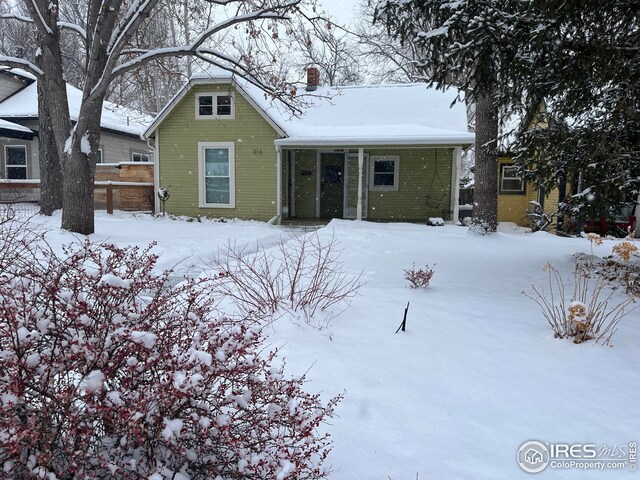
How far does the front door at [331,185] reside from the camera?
14984mm

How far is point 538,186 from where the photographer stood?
22.9 feet

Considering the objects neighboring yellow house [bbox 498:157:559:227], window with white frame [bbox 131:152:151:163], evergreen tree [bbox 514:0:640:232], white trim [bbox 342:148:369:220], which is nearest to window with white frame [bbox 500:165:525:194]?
neighboring yellow house [bbox 498:157:559:227]

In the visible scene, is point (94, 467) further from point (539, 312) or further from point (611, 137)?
point (611, 137)

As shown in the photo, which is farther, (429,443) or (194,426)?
(429,443)

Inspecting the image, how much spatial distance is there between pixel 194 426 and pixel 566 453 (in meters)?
1.88

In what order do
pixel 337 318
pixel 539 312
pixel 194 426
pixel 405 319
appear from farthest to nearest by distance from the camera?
pixel 539 312 → pixel 337 318 → pixel 405 319 → pixel 194 426

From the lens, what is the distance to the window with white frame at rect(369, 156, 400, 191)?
1430cm

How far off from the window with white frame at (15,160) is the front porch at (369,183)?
11.5 metres

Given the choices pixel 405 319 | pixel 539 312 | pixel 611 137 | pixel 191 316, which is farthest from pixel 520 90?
pixel 191 316

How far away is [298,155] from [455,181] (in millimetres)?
5454

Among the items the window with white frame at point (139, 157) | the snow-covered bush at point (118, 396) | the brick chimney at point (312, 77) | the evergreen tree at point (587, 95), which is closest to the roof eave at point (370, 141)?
the brick chimney at point (312, 77)

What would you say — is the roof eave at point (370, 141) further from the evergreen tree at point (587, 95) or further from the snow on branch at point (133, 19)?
the snow on branch at point (133, 19)

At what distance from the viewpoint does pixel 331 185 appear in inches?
595

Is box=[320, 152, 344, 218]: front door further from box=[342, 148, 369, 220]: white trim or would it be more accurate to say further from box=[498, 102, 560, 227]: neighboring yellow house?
box=[498, 102, 560, 227]: neighboring yellow house
